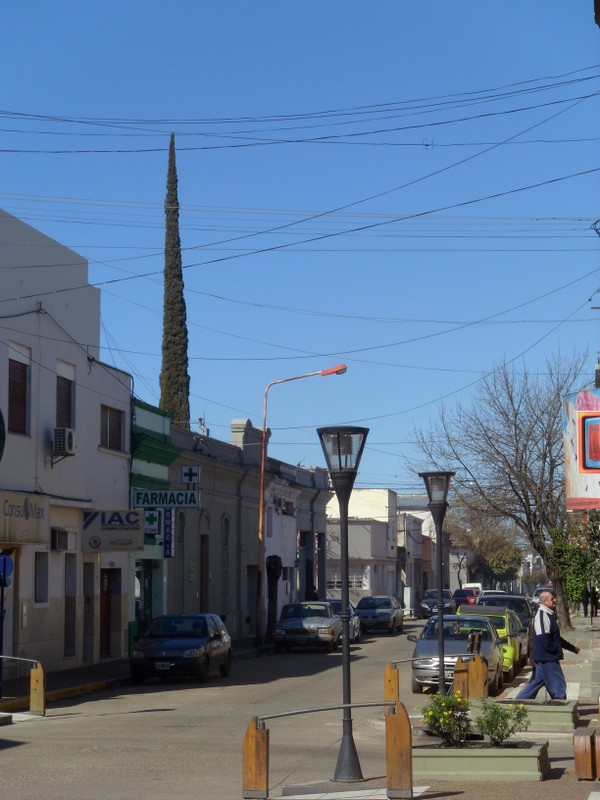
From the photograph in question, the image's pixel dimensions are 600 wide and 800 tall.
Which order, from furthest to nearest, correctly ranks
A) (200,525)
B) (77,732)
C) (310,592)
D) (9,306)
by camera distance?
(310,592)
(200,525)
(9,306)
(77,732)

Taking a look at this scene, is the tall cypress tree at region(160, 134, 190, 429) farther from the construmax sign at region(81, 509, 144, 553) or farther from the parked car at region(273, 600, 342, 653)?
the construmax sign at region(81, 509, 144, 553)

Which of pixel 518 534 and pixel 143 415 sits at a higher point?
pixel 143 415

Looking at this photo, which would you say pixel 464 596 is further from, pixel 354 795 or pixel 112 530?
pixel 354 795

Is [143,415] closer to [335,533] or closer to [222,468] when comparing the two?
[222,468]

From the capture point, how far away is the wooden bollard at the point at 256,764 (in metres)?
10.9

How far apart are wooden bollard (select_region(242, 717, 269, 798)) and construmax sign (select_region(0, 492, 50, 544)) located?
1410 centimetres

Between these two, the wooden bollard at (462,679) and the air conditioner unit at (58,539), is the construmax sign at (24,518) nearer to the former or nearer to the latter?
the air conditioner unit at (58,539)

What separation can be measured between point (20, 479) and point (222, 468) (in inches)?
646

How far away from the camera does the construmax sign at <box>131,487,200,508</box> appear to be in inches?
1265

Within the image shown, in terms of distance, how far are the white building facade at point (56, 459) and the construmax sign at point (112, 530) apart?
60 mm

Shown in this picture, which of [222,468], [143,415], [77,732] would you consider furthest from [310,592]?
[77,732]

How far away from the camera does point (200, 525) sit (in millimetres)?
41031

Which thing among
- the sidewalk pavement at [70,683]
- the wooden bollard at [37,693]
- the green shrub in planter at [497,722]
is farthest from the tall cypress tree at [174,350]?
the green shrub in planter at [497,722]

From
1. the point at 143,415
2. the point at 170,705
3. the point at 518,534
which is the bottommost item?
the point at 170,705
